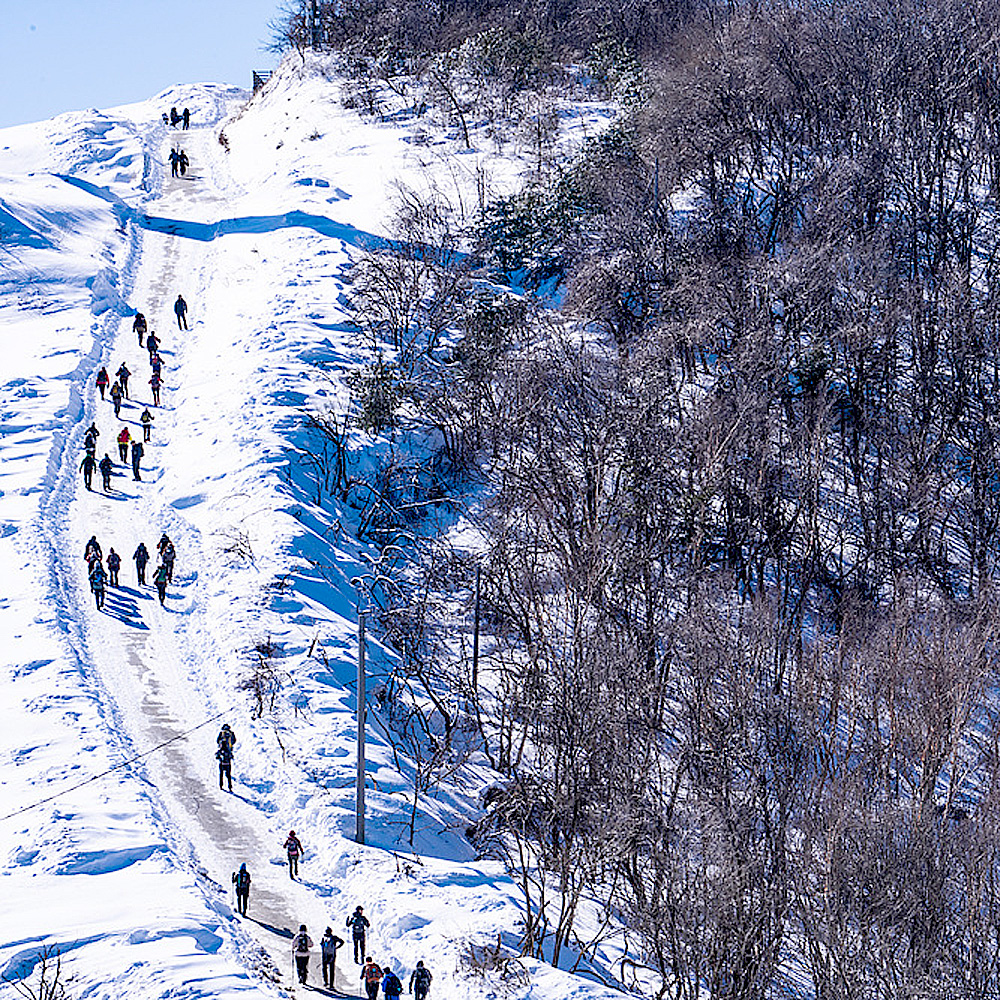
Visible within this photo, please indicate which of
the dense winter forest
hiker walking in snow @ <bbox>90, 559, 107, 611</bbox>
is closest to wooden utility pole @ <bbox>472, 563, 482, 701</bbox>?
the dense winter forest

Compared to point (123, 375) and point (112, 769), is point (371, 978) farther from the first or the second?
point (123, 375)

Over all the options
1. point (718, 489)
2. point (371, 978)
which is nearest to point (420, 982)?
point (371, 978)

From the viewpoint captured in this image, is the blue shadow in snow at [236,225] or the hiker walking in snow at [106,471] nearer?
the hiker walking in snow at [106,471]

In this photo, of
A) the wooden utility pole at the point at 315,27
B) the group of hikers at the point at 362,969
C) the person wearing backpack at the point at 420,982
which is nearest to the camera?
the group of hikers at the point at 362,969

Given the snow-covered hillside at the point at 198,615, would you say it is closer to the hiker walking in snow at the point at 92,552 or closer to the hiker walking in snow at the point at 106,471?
the hiker walking in snow at the point at 106,471

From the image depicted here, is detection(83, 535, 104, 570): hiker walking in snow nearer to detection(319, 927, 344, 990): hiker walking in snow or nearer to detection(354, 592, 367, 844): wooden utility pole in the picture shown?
detection(354, 592, 367, 844): wooden utility pole

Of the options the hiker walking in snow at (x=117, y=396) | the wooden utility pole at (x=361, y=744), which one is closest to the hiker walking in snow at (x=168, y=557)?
the hiker walking in snow at (x=117, y=396)
